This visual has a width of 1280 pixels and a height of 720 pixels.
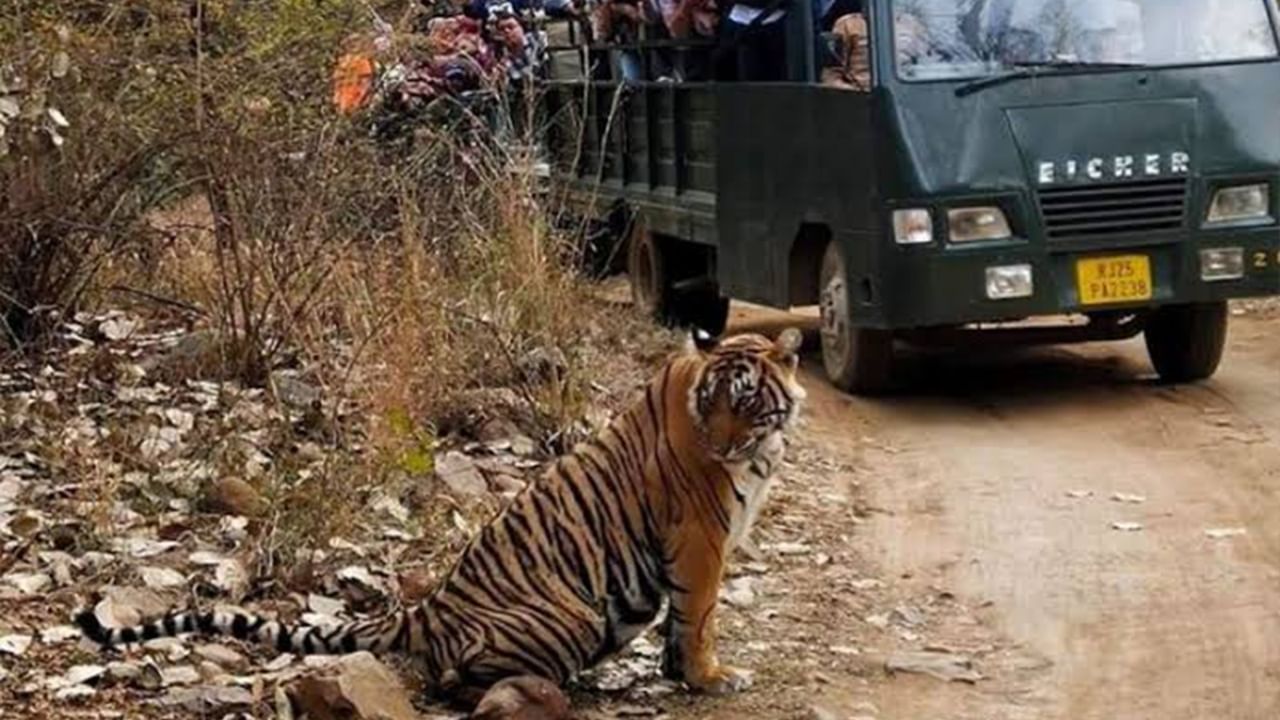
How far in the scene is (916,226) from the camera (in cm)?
→ 1159

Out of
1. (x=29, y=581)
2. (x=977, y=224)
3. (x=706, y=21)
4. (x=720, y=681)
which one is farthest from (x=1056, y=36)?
(x=29, y=581)

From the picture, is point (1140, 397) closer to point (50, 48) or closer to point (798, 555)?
point (798, 555)

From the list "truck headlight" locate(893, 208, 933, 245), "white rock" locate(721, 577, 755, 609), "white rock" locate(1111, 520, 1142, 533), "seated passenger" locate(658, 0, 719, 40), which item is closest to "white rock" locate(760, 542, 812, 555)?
"white rock" locate(721, 577, 755, 609)

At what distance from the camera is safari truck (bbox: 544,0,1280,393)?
1162 centimetres

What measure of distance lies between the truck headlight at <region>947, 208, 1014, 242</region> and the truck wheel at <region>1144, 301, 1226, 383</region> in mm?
1079

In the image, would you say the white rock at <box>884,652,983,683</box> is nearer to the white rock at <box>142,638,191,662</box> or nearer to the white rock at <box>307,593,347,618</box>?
the white rock at <box>307,593,347,618</box>

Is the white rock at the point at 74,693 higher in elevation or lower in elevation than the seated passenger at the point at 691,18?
lower

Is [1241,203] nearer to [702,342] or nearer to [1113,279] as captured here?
[1113,279]

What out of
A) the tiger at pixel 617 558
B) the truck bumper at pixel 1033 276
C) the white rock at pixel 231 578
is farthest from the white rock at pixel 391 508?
the truck bumper at pixel 1033 276

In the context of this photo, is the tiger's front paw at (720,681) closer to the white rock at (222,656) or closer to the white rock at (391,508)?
the white rock at (222,656)

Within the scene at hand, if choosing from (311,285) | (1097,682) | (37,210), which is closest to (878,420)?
(311,285)

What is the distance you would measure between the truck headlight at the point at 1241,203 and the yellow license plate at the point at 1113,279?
17.0 inches

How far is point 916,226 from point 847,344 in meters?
0.93

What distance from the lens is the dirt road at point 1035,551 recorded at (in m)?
7.09
